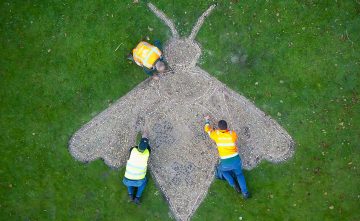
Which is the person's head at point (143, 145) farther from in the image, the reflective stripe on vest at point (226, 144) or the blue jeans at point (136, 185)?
the reflective stripe on vest at point (226, 144)

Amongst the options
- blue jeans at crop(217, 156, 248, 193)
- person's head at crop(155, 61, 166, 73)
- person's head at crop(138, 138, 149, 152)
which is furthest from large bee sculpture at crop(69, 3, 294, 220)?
person's head at crop(155, 61, 166, 73)

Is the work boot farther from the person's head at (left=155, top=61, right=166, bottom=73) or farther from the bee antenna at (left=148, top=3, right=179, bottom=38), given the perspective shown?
the bee antenna at (left=148, top=3, right=179, bottom=38)

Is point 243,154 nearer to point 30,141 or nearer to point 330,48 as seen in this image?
A: point 330,48

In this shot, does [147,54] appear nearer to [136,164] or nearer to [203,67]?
[203,67]

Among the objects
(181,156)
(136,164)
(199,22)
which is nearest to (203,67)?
(199,22)

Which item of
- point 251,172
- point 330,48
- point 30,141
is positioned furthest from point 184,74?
point 30,141

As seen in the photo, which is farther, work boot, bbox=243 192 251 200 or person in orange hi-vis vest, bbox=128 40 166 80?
work boot, bbox=243 192 251 200

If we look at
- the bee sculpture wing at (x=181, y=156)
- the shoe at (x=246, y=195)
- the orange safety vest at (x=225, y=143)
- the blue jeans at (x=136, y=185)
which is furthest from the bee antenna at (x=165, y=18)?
the shoe at (x=246, y=195)
